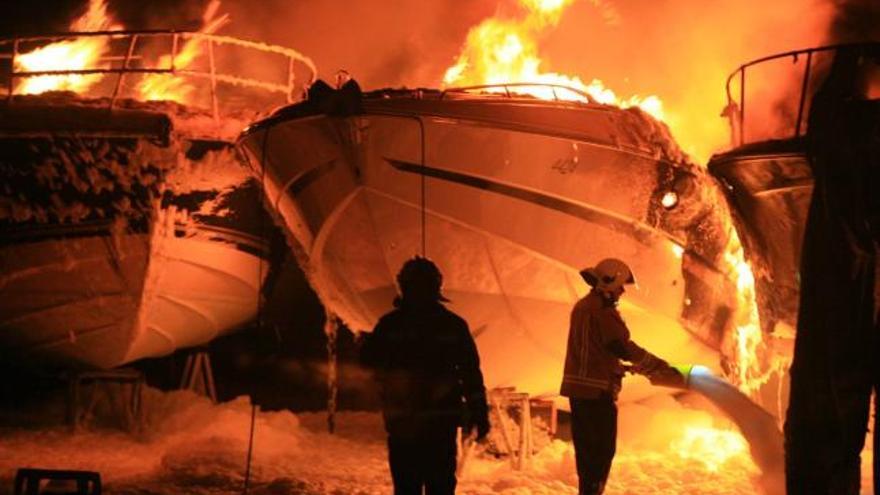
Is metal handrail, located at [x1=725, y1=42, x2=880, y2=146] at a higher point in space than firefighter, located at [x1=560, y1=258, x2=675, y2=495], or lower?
higher

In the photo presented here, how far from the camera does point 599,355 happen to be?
426cm

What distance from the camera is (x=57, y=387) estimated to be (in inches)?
363

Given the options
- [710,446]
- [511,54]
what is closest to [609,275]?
[710,446]

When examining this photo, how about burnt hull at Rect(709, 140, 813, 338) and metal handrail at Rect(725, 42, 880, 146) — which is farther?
burnt hull at Rect(709, 140, 813, 338)

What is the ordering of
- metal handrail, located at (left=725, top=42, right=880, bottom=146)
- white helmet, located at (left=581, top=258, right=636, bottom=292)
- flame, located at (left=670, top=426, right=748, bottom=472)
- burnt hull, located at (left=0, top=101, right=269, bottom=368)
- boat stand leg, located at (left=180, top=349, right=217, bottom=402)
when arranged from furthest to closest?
boat stand leg, located at (left=180, top=349, right=217, bottom=402)
burnt hull, located at (left=0, top=101, right=269, bottom=368)
flame, located at (left=670, top=426, right=748, bottom=472)
metal handrail, located at (left=725, top=42, right=880, bottom=146)
white helmet, located at (left=581, top=258, right=636, bottom=292)

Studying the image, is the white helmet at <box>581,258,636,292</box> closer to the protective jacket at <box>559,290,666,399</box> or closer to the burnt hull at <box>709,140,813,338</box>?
the protective jacket at <box>559,290,666,399</box>

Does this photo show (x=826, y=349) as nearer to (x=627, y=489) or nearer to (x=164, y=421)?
(x=627, y=489)

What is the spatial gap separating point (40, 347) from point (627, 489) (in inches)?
238

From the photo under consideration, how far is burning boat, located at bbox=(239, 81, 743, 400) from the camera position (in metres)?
5.57

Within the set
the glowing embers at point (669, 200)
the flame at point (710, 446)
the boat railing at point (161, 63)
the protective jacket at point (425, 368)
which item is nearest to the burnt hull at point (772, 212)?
the glowing embers at point (669, 200)

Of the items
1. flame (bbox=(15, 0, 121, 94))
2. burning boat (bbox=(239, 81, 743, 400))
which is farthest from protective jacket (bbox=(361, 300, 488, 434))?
flame (bbox=(15, 0, 121, 94))

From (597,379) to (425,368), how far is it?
121cm

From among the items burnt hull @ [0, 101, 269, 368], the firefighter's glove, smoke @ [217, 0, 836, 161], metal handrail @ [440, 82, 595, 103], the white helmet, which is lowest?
the firefighter's glove

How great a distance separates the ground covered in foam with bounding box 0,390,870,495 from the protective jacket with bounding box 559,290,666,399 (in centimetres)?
152
